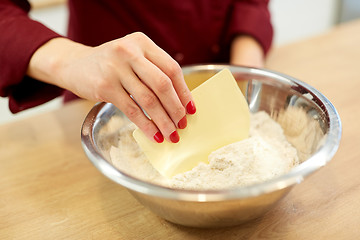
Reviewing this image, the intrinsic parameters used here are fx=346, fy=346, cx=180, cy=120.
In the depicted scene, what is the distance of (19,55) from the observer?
0.57m

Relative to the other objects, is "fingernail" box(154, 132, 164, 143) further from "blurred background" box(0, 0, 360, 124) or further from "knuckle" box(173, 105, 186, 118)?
"blurred background" box(0, 0, 360, 124)

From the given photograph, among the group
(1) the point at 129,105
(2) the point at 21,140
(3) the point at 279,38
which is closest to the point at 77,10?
(2) the point at 21,140

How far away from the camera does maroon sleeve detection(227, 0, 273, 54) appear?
797 millimetres

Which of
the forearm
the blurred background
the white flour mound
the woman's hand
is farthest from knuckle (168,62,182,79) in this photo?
the blurred background

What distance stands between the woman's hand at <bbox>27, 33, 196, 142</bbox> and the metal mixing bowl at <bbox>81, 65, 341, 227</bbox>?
0.21ft

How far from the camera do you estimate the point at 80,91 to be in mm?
484

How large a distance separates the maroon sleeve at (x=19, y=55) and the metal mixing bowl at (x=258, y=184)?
152mm

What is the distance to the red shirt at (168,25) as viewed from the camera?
24.8 inches

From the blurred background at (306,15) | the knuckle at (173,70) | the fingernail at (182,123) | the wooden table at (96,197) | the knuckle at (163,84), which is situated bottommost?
the blurred background at (306,15)

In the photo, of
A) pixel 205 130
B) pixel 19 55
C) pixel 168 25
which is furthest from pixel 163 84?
pixel 168 25

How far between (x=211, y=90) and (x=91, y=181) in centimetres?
24

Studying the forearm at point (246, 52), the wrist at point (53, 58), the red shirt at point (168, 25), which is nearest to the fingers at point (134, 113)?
the wrist at point (53, 58)

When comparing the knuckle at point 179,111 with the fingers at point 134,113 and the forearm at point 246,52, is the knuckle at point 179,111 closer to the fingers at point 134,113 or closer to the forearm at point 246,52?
the fingers at point 134,113

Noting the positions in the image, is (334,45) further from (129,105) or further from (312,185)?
(129,105)
